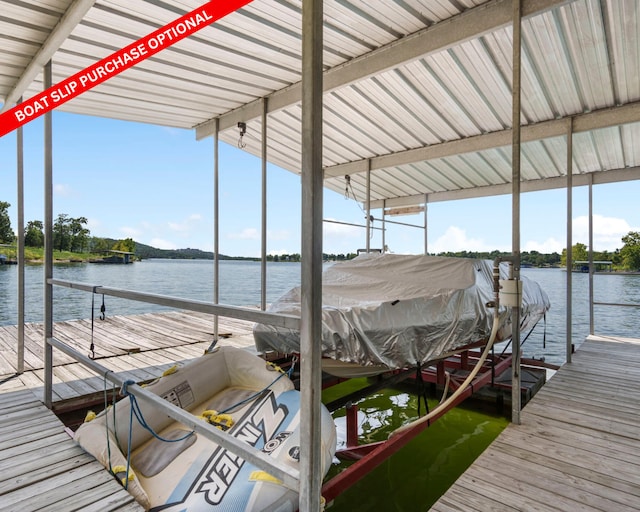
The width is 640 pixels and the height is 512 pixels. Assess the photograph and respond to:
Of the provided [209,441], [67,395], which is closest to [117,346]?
[67,395]

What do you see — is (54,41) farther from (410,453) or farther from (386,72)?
(410,453)

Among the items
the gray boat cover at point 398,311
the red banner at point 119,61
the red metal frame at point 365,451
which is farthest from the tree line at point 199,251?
the red metal frame at point 365,451

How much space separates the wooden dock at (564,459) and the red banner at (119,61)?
355 cm

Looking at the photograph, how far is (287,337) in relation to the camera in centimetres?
279

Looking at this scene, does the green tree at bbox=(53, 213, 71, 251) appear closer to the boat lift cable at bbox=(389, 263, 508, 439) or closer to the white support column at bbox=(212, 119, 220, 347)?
the white support column at bbox=(212, 119, 220, 347)

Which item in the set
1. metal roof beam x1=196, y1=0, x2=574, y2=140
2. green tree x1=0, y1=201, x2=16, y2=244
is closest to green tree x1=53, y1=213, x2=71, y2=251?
metal roof beam x1=196, y1=0, x2=574, y2=140

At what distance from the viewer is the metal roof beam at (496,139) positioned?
4570mm

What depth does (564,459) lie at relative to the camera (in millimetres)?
2234

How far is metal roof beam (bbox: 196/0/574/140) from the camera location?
3.14m

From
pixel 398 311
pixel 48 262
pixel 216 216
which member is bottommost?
pixel 398 311

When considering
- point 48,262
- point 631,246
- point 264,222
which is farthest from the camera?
point 631,246

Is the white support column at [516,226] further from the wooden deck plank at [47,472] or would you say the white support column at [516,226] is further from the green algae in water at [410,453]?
the wooden deck plank at [47,472]

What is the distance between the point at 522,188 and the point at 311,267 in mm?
8283

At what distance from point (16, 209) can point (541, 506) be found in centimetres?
494
